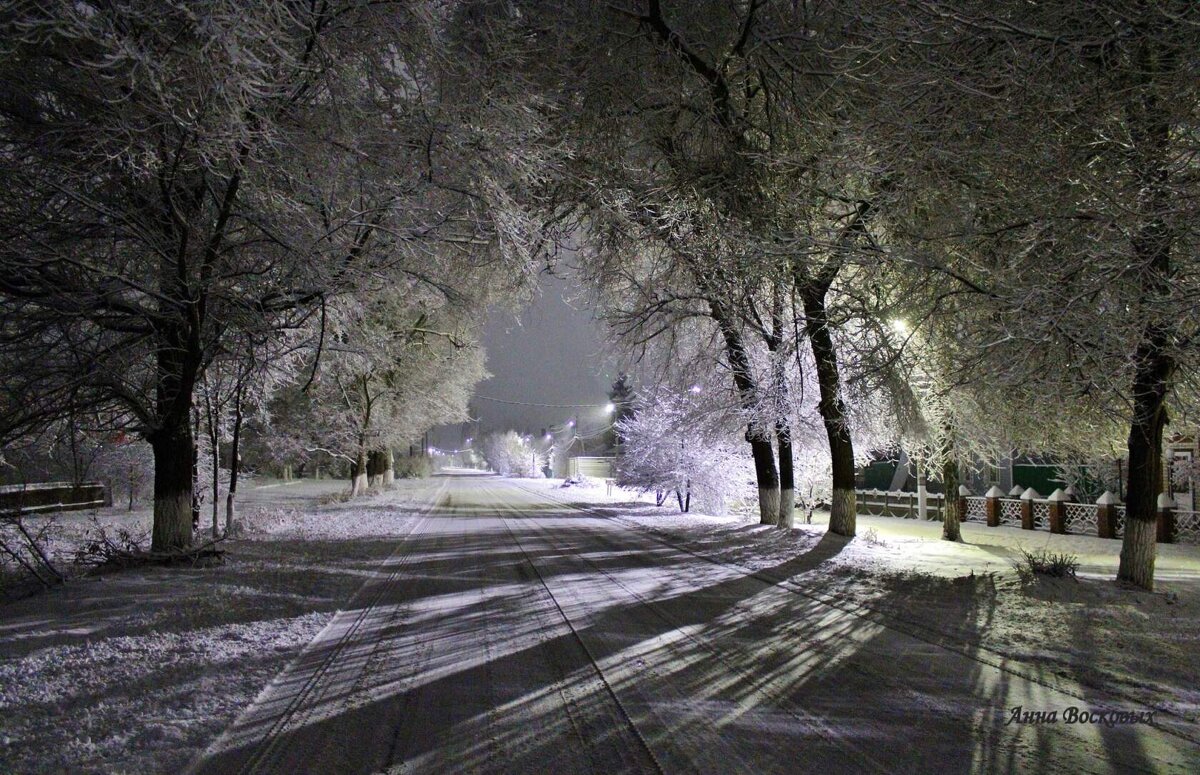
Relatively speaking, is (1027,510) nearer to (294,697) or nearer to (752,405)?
(752,405)

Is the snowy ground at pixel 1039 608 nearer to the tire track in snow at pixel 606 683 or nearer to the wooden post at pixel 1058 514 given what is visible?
the tire track in snow at pixel 606 683

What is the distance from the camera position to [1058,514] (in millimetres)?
21469

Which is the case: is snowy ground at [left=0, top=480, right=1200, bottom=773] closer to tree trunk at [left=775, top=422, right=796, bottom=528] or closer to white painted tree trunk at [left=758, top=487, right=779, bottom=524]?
tree trunk at [left=775, top=422, right=796, bottom=528]

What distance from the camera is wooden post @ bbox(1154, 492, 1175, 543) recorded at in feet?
59.9

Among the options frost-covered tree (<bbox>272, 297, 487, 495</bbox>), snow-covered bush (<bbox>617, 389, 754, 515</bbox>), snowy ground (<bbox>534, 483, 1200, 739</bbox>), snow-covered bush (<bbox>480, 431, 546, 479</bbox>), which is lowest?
snow-covered bush (<bbox>480, 431, 546, 479</bbox>)

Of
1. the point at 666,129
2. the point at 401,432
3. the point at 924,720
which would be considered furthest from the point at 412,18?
the point at 401,432

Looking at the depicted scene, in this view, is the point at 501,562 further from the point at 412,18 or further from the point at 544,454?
the point at 544,454

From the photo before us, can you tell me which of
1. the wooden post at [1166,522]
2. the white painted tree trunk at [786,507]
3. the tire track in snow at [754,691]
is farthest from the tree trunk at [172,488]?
the wooden post at [1166,522]

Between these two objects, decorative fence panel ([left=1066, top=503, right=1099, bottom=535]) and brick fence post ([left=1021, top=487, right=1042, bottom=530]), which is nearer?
decorative fence panel ([left=1066, top=503, right=1099, bottom=535])

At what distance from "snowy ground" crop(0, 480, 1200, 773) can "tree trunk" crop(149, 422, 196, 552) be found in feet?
2.82

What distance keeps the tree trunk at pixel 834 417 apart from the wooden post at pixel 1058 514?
34.6 feet

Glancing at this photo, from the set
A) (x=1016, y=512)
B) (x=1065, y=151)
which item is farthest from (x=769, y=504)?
(x=1065, y=151)

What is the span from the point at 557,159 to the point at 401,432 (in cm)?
3007

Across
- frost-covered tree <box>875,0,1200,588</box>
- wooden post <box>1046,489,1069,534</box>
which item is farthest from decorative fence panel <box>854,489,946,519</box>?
frost-covered tree <box>875,0,1200,588</box>
